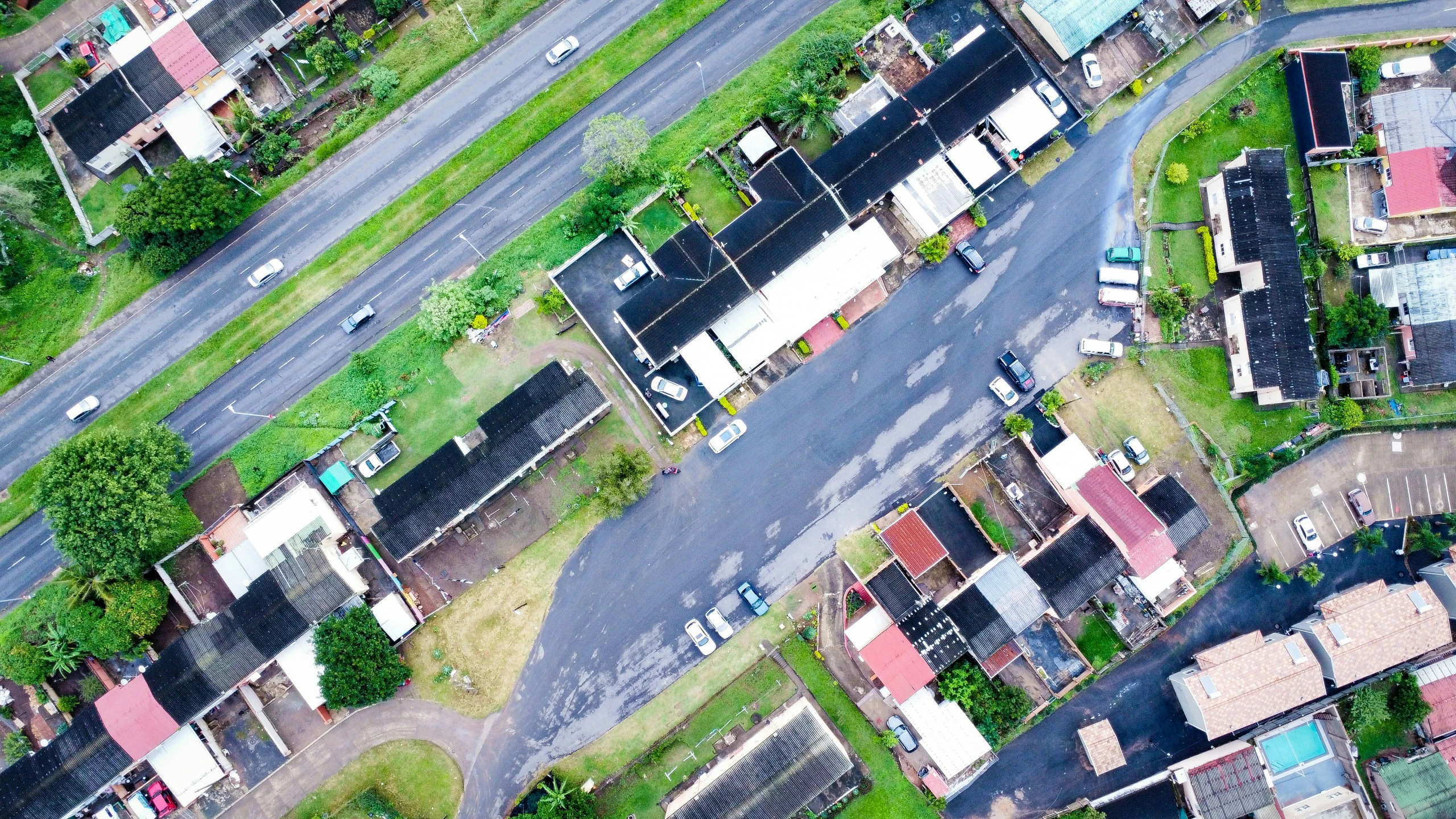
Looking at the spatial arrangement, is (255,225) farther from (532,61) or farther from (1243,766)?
(1243,766)

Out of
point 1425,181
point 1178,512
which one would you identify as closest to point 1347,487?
point 1178,512

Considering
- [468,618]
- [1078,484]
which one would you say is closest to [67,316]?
[468,618]

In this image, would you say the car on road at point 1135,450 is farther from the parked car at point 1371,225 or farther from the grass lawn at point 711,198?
the grass lawn at point 711,198

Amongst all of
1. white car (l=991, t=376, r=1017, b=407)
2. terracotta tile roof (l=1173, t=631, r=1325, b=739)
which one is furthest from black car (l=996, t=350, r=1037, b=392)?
terracotta tile roof (l=1173, t=631, r=1325, b=739)

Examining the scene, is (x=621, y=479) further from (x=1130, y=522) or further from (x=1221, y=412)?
(x=1221, y=412)

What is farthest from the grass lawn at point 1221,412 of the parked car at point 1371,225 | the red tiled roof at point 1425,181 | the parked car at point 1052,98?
the parked car at point 1052,98

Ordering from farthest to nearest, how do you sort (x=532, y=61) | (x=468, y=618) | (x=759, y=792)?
(x=532, y=61), (x=468, y=618), (x=759, y=792)
